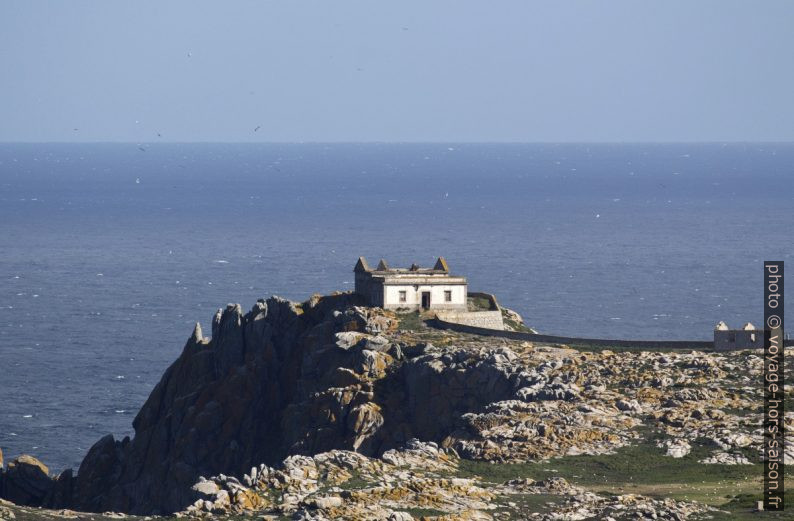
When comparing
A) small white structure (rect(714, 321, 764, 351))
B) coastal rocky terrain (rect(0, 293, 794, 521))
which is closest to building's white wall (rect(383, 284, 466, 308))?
coastal rocky terrain (rect(0, 293, 794, 521))

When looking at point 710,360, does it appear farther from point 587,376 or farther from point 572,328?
point 572,328

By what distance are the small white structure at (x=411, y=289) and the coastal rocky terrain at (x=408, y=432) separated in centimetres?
139

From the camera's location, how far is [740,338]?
103 metres

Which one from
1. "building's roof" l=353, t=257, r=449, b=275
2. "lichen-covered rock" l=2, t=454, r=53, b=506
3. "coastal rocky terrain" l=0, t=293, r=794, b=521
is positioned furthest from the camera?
"building's roof" l=353, t=257, r=449, b=275

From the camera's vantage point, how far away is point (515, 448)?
87.6 meters

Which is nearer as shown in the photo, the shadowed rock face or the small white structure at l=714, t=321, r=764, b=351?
the shadowed rock face

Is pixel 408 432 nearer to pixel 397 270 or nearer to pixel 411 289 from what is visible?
pixel 411 289

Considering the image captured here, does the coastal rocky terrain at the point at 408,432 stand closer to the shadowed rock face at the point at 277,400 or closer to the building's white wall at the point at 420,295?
the shadowed rock face at the point at 277,400

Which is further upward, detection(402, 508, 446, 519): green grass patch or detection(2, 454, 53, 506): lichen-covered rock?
detection(402, 508, 446, 519): green grass patch

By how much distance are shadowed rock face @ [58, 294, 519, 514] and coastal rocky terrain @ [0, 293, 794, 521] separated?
0.12 meters

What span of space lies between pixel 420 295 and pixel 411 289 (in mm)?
874

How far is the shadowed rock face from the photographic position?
323ft

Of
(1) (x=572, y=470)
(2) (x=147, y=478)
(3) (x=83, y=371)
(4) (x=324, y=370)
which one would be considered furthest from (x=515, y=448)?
(3) (x=83, y=371)

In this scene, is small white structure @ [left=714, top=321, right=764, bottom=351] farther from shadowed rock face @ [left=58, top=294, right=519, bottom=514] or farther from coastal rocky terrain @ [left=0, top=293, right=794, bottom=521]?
shadowed rock face @ [left=58, top=294, right=519, bottom=514]
